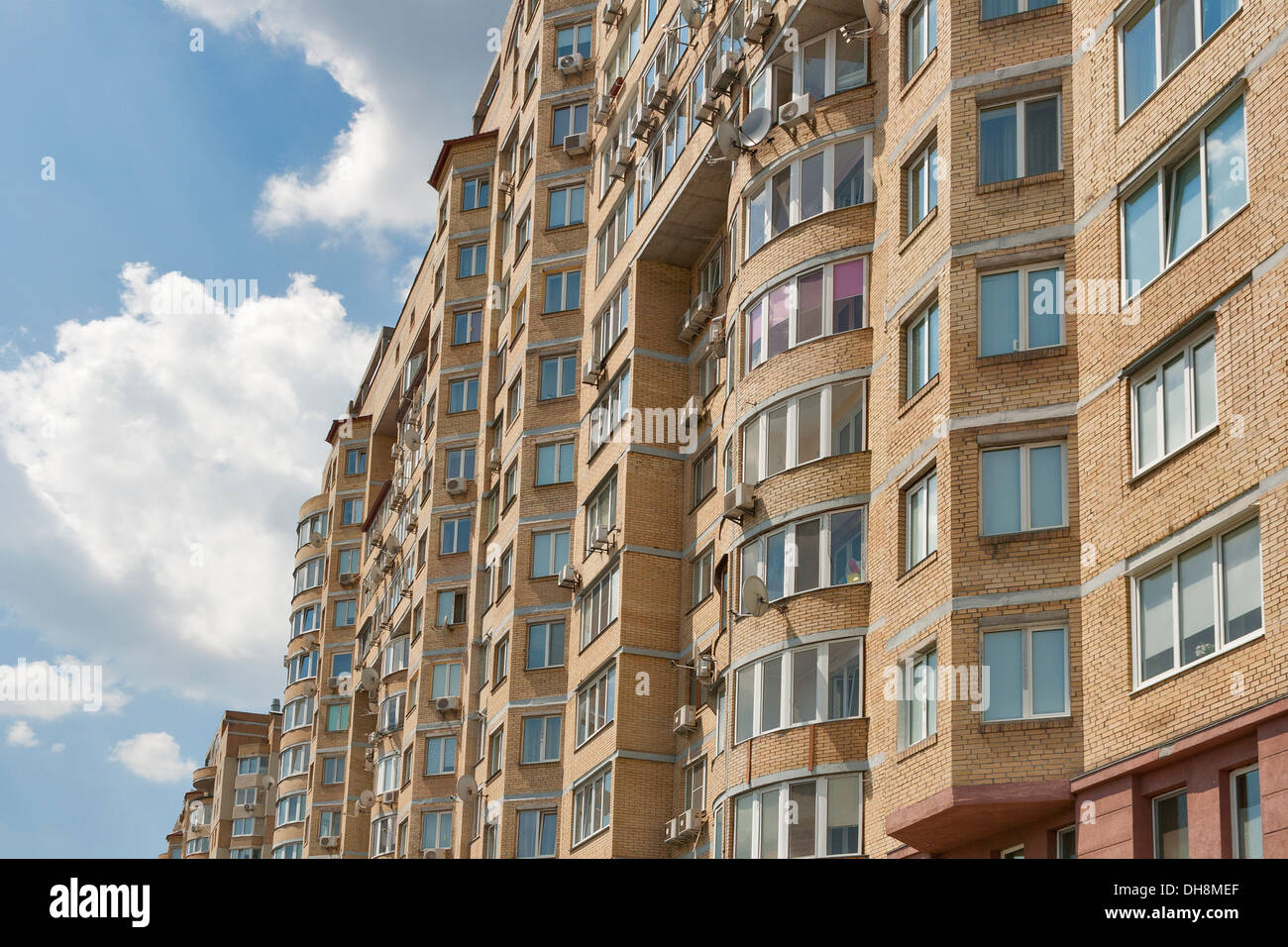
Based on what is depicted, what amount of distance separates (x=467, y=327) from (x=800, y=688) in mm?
33009

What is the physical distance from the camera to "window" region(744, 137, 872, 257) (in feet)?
101

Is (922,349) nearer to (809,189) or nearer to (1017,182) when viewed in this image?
(1017,182)

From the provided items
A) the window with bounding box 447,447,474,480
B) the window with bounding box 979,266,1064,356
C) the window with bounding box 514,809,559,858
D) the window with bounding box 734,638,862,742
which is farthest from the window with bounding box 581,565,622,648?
the window with bounding box 447,447,474,480

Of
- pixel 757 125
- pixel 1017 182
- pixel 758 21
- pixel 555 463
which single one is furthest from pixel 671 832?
pixel 758 21

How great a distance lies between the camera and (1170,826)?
20.3 metres

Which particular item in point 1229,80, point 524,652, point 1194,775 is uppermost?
point 1229,80

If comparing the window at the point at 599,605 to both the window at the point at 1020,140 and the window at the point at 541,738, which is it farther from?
the window at the point at 1020,140

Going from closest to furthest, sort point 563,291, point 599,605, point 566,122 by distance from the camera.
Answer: point 599,605 → point 563,291 → point 566,122

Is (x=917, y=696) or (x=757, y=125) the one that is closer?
(x=917, y=696)
